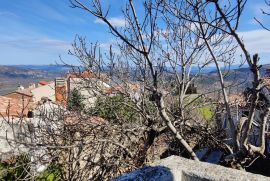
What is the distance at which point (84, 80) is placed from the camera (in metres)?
Answer: 11.0

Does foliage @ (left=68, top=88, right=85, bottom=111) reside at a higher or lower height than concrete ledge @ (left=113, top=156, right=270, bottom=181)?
lower

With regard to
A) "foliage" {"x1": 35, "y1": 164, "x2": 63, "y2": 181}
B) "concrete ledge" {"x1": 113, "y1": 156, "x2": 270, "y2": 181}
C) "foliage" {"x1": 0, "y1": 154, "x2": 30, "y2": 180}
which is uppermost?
"concrete ledge" {"x1": 113, "y1": 156, "x2": 270, "y2": 181}

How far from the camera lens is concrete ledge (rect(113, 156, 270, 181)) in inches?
113

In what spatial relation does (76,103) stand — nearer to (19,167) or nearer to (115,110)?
(115,110)

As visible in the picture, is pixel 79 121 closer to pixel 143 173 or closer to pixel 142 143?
pixel 142 143

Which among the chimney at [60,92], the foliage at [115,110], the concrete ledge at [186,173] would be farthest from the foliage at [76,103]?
the concrete ledge at [186,173]

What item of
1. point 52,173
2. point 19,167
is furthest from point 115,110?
point 19,167

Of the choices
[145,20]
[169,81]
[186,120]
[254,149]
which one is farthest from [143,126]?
[169,81]

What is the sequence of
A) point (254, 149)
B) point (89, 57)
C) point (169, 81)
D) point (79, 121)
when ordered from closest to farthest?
point (254, 149)
point (79, 121)
point (89, 57)
point (169, 81)

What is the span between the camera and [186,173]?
3.03 meters

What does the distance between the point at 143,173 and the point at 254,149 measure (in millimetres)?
1888

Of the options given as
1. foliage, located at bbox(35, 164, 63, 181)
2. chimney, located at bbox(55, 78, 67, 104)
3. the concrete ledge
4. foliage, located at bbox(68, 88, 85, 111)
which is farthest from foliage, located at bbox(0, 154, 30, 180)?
chimney, located at bbox(55, 78, 67, 104)

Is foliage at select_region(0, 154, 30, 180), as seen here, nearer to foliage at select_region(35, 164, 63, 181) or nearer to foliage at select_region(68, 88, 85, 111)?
foliage at select_region(35, 164, 63, 181)

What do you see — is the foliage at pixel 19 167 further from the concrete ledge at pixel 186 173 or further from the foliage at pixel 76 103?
the concrete ledge at pixel 186 173
